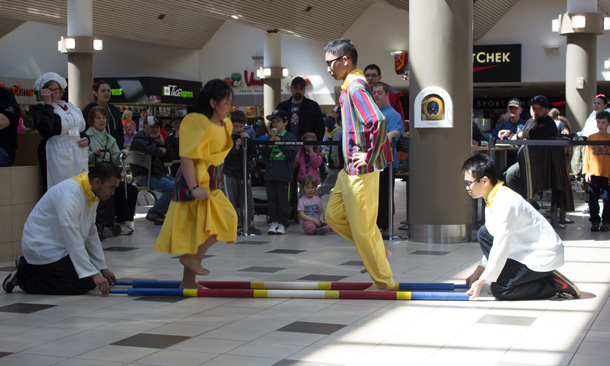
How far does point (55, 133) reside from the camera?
7016mm

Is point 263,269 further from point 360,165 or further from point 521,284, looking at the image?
point 521,284

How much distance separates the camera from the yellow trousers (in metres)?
4.78

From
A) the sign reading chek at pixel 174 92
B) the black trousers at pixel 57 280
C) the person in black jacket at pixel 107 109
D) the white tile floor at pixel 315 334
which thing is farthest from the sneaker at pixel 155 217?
the sign reading chek at pixel 174 92

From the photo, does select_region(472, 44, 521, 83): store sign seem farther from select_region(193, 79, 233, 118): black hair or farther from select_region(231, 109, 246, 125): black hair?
select_region(193, 79, 233, 118): black hair

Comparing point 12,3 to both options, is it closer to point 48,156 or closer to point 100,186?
point 48,156

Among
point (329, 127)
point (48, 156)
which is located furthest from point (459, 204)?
point (329, 127)

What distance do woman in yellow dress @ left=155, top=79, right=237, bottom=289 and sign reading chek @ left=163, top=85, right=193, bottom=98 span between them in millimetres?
21749

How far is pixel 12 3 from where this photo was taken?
781 inches

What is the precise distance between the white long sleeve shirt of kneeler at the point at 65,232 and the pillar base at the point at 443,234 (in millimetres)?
3698

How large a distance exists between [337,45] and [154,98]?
841 inches

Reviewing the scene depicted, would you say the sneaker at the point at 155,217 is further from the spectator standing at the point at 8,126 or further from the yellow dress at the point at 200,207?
the yellow dress at the point at 200,207

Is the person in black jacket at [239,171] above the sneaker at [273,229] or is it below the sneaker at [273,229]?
above

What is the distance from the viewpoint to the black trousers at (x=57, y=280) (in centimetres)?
503

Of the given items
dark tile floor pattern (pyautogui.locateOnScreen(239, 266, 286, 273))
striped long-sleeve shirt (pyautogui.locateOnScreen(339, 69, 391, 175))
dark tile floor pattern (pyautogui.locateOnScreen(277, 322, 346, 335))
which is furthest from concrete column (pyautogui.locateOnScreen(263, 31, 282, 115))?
dark tile floor pattern (pyautogui.locateOnScreen(277, 322, 346, 335))
